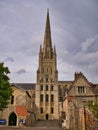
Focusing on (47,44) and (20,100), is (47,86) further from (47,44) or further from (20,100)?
(20,100)

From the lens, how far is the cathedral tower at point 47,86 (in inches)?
4281

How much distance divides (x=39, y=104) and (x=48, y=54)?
29411mm

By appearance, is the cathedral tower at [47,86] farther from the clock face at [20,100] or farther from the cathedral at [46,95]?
the clock face at [20,100]

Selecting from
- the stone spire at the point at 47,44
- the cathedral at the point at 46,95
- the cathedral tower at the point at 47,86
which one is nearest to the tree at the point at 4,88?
the cathedral at the point at 46,95

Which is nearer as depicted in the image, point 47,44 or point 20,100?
point 20,100

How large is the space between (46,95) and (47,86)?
4471 mm

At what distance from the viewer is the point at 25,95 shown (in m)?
52.9

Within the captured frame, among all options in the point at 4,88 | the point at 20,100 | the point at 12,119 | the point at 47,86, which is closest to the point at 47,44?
the point at 47,86

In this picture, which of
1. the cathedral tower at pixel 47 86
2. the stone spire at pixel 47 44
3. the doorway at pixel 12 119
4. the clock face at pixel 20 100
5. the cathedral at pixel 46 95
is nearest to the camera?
the cathedral at pixel 46 95

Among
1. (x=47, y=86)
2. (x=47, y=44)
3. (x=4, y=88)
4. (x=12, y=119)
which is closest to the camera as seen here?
(x=4, y=88)

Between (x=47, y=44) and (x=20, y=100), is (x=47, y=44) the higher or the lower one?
the higher one

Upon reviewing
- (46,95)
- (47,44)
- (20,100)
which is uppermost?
(47,44)

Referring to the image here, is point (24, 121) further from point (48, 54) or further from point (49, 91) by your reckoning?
point (48, 54)

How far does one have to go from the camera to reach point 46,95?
4405 inches
